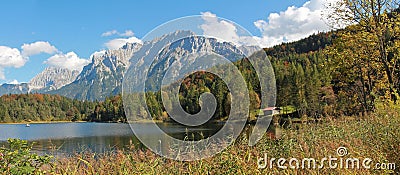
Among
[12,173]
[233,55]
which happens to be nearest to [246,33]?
[233,55]

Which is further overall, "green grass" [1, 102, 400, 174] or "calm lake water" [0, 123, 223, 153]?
"calm lake water" [0, 123, 223, 153]

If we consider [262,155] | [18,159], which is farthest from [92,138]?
[18,159]

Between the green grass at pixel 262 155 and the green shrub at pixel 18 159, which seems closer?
the green shrub at pixel 18 159

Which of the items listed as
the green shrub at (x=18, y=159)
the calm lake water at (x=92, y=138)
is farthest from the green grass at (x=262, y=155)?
the calm lake water at (x=92, y=138)

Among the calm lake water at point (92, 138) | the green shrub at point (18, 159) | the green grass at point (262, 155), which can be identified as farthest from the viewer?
the calm lake water at point (92, 138)

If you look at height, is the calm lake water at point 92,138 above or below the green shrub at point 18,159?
below

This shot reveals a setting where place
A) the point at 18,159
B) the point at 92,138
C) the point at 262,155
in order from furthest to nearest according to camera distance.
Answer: the point at 92,138 → the point at 262,155 → the point at 18,159

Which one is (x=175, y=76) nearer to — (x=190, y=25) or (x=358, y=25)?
(x=190, y=25)

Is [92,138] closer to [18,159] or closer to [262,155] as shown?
[262,155]

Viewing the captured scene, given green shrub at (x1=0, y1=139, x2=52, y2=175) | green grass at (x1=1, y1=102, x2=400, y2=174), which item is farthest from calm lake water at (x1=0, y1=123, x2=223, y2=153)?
green shrub at (x1=0, y1=139, x2=52, y2=175)

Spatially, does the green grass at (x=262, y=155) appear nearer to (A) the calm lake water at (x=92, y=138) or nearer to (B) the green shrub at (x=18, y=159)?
(B) the green shrub at (x=18, y=159)

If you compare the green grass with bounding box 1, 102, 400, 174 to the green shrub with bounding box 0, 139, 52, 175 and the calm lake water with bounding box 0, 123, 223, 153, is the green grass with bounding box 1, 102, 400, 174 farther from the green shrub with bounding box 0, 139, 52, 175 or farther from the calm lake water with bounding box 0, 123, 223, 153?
the calm lake water with bounding box 0, 123, 223, 153

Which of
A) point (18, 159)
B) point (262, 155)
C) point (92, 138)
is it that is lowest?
point (92, 138)

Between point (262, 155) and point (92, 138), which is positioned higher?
point (262, 155)
